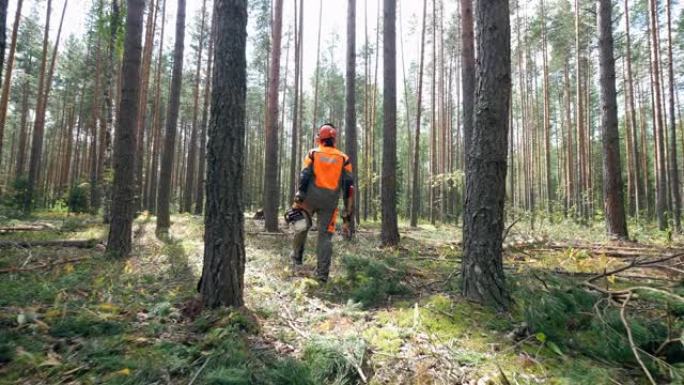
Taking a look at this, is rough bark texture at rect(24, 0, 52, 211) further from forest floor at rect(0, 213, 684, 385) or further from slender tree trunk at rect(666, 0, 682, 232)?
slender tree trunk at rect(666, 0, 682, 232)

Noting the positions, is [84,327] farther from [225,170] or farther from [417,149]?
[417,149]

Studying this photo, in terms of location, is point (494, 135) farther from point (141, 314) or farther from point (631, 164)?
point (631, 164)

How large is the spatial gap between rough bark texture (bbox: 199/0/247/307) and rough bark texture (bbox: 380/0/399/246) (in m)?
5.02

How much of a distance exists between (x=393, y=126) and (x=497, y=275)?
5573 millimetres

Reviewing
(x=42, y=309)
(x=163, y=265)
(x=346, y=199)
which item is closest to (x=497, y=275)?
(x=346, y=199)

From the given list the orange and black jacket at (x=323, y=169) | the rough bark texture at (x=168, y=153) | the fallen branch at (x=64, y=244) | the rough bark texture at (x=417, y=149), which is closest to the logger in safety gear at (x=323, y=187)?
the orange and black jacket at (x=323, y=169)

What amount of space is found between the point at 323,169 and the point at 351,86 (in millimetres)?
5945

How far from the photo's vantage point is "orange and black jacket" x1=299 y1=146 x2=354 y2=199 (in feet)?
16.2

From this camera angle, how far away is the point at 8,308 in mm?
2934

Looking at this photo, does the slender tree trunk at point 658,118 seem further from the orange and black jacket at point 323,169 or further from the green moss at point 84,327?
the green moss at point 84,327

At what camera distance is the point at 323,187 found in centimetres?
499

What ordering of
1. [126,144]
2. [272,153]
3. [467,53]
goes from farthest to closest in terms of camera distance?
[272,153], [467,53], [126,144]

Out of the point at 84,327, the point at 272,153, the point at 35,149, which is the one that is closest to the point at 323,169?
the point at 84,327

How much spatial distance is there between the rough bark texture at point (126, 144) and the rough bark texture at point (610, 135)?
34.0 feet
